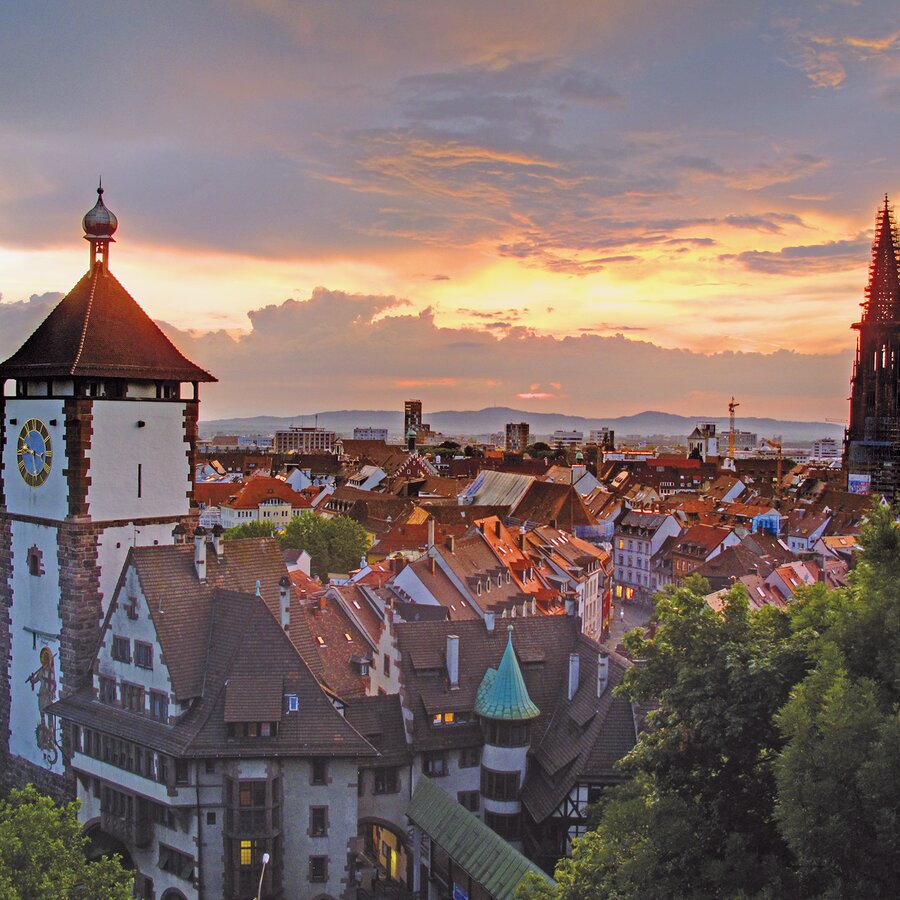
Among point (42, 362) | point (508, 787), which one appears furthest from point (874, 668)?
point (42, 362)

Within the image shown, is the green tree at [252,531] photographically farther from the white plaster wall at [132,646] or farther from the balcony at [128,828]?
the balcony at [128,828]

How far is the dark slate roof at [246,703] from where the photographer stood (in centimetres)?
3938

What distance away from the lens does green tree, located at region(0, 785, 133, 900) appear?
29.7 meters

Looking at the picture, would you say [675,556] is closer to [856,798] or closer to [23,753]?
[23,753]

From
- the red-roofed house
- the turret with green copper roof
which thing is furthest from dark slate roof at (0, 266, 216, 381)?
the red-roofed house

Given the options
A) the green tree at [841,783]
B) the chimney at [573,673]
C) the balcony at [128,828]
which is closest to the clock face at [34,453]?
the balcony at [128,828]

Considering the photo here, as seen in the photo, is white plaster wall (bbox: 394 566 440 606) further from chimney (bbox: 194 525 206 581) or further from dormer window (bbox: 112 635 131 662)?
dormer window (bbox: 112 635 131 662)

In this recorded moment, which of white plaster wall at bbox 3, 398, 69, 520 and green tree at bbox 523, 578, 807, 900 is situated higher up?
white plaster wall at bbox 3, 398, 69, 520

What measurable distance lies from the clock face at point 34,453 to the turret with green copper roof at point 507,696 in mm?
22367

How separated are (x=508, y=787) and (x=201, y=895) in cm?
1354

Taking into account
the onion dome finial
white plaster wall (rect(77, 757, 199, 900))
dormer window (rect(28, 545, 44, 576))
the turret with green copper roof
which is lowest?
white plaster wall (rect(77, 757, 199, 900))

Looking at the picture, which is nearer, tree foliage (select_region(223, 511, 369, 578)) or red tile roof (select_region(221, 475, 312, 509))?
tree foliage (select_region(223, 511, 369, 578))

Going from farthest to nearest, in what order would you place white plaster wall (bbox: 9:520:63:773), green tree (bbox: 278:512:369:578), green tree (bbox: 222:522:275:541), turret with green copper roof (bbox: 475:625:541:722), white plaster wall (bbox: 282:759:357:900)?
green tree (bbox: 222:522:275:541), green tree (bbox: 278:512:369:578), white plaster wall (bbox: 9:520:63:773), turret with green copper roof (bbox: 475:625:541:722), white plaster wall (bbox: 282:759:357:900)

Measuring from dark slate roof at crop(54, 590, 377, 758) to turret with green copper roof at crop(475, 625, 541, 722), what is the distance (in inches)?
266
